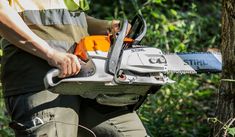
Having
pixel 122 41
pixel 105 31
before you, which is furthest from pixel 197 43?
pixel 122 41

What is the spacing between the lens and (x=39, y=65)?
254 cm

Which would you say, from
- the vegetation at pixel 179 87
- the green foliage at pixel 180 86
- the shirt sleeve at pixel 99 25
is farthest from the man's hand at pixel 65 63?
the green foliage at pixel 180 86

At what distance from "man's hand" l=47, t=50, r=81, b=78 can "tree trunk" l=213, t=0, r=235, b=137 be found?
919 millimetres

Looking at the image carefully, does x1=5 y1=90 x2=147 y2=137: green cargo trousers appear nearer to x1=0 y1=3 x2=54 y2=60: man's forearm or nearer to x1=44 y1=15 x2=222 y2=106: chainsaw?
x1=44 y1=15 x2=222 y2=106: chainsaw

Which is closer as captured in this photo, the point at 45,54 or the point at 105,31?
the point at 45,54

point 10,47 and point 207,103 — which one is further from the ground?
point 10,47

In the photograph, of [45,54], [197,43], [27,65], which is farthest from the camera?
[197,43]

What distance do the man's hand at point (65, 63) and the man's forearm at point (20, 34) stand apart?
24 mm

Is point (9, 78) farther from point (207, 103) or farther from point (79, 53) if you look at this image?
point (207, 103)

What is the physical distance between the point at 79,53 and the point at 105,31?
44 centimetres

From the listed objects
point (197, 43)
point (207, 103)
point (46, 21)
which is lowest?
point (207, 103)

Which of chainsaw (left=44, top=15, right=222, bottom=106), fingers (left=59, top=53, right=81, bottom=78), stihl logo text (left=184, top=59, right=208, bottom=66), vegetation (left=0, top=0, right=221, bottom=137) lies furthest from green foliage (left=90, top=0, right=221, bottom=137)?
fingers (left=59, top=53, right=81, bottom=78)

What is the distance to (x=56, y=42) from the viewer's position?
2.56 m

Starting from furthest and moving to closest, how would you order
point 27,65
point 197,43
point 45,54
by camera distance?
point 197,43 → point 27,65 → point 45,54
